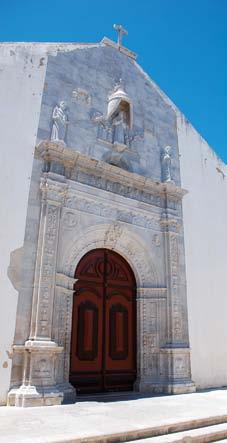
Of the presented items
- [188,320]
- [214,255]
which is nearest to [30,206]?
[188,320]

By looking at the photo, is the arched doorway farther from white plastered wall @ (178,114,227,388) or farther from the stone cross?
the stone cross

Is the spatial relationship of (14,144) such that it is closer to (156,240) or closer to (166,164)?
(156,240)

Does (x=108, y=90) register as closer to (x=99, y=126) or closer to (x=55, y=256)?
(x=99, y=126)

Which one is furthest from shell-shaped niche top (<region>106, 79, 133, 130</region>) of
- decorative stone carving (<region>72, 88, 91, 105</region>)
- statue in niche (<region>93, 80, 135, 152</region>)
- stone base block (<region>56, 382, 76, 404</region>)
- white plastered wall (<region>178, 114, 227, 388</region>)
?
stone base block (<region>56, 382, 76, 404</region>)

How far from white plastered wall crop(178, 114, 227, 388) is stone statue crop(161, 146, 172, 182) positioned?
0.57m

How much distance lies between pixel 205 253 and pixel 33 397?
472cm

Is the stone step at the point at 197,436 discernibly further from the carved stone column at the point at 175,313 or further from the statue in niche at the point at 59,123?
the statue in niche at the point at 59,123

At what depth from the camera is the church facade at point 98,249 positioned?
17.1 feet

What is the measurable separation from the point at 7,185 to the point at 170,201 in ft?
11.2

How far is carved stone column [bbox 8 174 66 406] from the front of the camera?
468cm

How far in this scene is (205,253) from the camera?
7.86m

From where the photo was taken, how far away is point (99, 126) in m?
6.93

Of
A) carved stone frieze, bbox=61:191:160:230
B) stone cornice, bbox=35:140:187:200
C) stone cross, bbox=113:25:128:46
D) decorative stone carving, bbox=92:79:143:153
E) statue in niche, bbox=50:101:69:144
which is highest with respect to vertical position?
stone cross, bbox=113:25:128:46

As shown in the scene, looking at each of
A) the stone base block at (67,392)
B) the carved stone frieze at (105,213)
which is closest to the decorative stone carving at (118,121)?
the carved stone frieze at (105,213)
